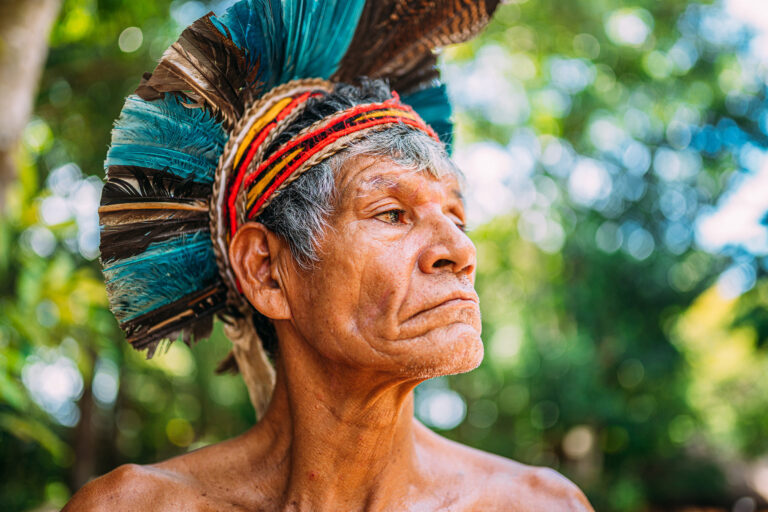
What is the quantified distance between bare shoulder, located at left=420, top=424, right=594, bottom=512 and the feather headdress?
2.83 feet

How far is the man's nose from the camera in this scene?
191cm

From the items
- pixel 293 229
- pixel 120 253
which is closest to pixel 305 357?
pixel 293 229

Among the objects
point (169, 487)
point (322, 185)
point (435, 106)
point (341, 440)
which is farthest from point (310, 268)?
point (435, 106)

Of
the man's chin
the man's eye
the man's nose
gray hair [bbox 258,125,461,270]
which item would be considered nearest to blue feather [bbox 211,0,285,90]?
gray hair [bbox 258,125,461,270]

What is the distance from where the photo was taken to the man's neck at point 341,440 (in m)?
2.03

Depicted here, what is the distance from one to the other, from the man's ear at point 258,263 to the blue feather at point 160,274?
286mm

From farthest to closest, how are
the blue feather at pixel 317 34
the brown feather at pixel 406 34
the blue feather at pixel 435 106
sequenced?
the blue feather at pixel 435 106 → the brown feather at pixel 406 34 → the blue feather at pixel 317 34

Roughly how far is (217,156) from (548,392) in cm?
835

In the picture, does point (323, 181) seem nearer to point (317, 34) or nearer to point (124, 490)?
point (317, 34)

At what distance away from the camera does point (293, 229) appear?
2078mm

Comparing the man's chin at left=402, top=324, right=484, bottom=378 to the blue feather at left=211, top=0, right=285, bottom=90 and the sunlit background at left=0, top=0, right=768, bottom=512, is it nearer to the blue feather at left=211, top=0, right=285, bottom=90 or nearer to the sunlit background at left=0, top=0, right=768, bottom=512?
the blue feather at left=211, top=0, right=285, bottom=90

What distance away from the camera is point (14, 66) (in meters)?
3.65

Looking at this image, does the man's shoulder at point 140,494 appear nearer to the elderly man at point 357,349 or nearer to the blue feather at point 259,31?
the elderly man at point 357,349

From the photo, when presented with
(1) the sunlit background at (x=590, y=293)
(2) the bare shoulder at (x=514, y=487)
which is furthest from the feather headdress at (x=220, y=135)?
(1) the sunlit background at (x=590, y=293)
